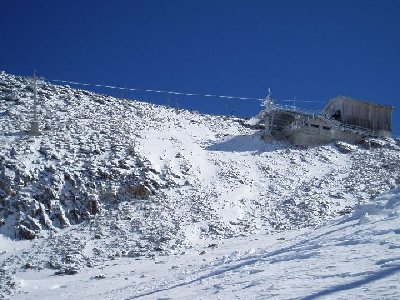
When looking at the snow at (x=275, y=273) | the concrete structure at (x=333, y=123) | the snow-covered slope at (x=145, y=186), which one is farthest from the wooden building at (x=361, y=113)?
the snow at (x=275, y=273)

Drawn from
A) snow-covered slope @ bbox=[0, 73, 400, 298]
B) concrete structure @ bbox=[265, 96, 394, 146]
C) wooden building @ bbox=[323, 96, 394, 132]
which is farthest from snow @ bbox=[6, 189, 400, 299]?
wooden building @ bbox=[323, 96, 394, 132]

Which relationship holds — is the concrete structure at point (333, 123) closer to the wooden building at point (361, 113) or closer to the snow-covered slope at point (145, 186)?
→ the wooden building at point (361, 113)

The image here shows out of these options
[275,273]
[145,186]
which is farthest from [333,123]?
[275,273]

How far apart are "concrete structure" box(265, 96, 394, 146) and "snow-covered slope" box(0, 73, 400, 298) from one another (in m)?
2.04

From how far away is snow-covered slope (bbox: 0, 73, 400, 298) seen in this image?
74.7ft

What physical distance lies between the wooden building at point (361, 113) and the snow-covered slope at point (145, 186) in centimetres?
518

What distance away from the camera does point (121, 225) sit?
2586 centimetres

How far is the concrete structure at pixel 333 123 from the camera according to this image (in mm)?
44188

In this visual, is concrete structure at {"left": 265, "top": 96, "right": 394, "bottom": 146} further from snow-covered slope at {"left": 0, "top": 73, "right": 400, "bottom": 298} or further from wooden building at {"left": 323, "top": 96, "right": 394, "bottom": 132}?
snow-covered slope at {"left": 0, "top": 73, "right": 400, "bottom": 298}

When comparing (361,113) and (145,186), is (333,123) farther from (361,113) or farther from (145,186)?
(145,186)

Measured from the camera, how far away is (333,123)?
4575 cm

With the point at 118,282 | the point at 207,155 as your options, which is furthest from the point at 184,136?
the point at 118,282

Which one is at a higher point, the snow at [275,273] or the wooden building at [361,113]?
the wooden building at [361,113]

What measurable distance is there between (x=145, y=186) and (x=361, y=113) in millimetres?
28884
